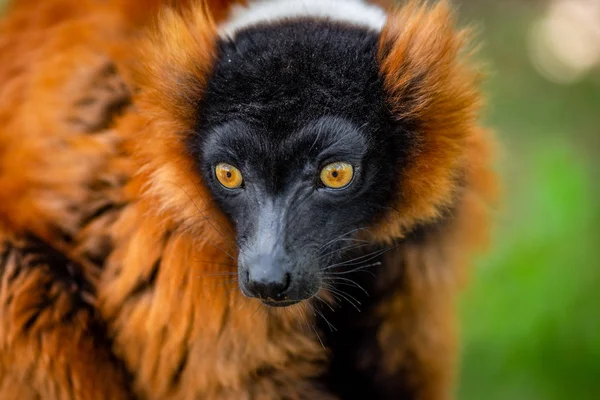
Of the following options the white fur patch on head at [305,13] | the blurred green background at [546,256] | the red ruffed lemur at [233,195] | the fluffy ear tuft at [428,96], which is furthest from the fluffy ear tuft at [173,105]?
the blurred green background at [546,256]

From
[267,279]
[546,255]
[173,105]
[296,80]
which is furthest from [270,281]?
[546,255]

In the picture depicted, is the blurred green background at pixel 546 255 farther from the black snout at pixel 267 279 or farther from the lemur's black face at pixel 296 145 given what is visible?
the black snout at pixel 267 279

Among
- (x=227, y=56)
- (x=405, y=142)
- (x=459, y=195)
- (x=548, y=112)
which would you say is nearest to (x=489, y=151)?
(x=459, y=195)

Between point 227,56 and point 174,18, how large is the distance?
38cm

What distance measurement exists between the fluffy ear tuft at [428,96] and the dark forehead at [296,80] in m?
0.09

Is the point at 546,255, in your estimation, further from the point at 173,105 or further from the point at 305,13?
the point at 173,105

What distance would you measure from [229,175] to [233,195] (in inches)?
3.5

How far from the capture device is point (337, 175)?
2.96 metres

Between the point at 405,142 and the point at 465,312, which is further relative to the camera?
the point at 465,312

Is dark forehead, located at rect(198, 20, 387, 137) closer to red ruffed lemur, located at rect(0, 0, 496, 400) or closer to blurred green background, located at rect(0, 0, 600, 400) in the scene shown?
red ruffed lemur, located at rect(0, 0, 496, 400)

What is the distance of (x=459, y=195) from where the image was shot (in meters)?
3.55

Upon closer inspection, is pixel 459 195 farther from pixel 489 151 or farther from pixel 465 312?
pixel 465 312

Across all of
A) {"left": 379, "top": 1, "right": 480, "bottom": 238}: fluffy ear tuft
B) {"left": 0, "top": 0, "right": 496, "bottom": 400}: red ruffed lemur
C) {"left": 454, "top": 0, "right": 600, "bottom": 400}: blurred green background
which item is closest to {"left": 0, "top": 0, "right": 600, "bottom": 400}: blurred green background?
{"left": 454, "top": 0, "right": 600, "bottom": 400}: blurred green background

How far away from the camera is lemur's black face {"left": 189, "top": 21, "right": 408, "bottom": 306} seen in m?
A: 2.87
